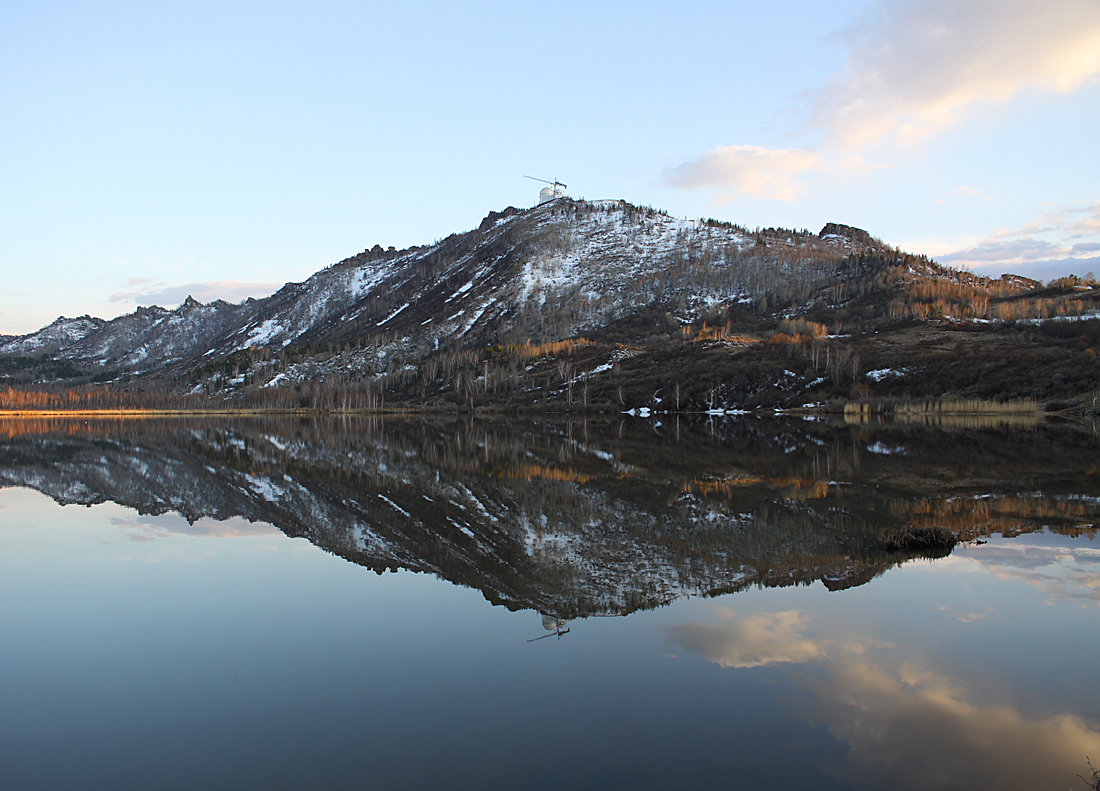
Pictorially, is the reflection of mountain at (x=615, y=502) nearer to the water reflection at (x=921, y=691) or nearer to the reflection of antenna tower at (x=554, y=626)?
the reflection of antenna tower at (x=554, y=626)

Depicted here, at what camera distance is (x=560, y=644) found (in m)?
10.3

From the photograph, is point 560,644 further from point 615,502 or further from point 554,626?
point 615,502

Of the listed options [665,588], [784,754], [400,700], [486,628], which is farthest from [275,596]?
[784,754]

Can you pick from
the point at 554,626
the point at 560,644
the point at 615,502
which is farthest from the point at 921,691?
the point at 615,502

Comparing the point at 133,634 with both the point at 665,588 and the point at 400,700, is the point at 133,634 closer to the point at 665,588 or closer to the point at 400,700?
the point at 400,700

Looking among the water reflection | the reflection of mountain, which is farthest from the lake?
the reflection of mountain

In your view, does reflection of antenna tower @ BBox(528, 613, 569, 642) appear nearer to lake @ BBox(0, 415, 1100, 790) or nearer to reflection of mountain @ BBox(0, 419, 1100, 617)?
lake @ BBox(0, 415, 1100, 790)

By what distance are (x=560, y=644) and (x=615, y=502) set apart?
508 inches

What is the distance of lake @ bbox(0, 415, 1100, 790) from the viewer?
22.7 ft

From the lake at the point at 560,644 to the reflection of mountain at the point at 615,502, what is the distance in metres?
0.18

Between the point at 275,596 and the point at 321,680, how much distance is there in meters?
4.89

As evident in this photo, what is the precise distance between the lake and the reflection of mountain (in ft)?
0.60

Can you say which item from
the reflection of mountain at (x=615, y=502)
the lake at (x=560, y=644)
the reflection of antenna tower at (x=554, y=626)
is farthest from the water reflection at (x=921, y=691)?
the reflection of mountain at (x=615, y=502)

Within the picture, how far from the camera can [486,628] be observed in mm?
11039
